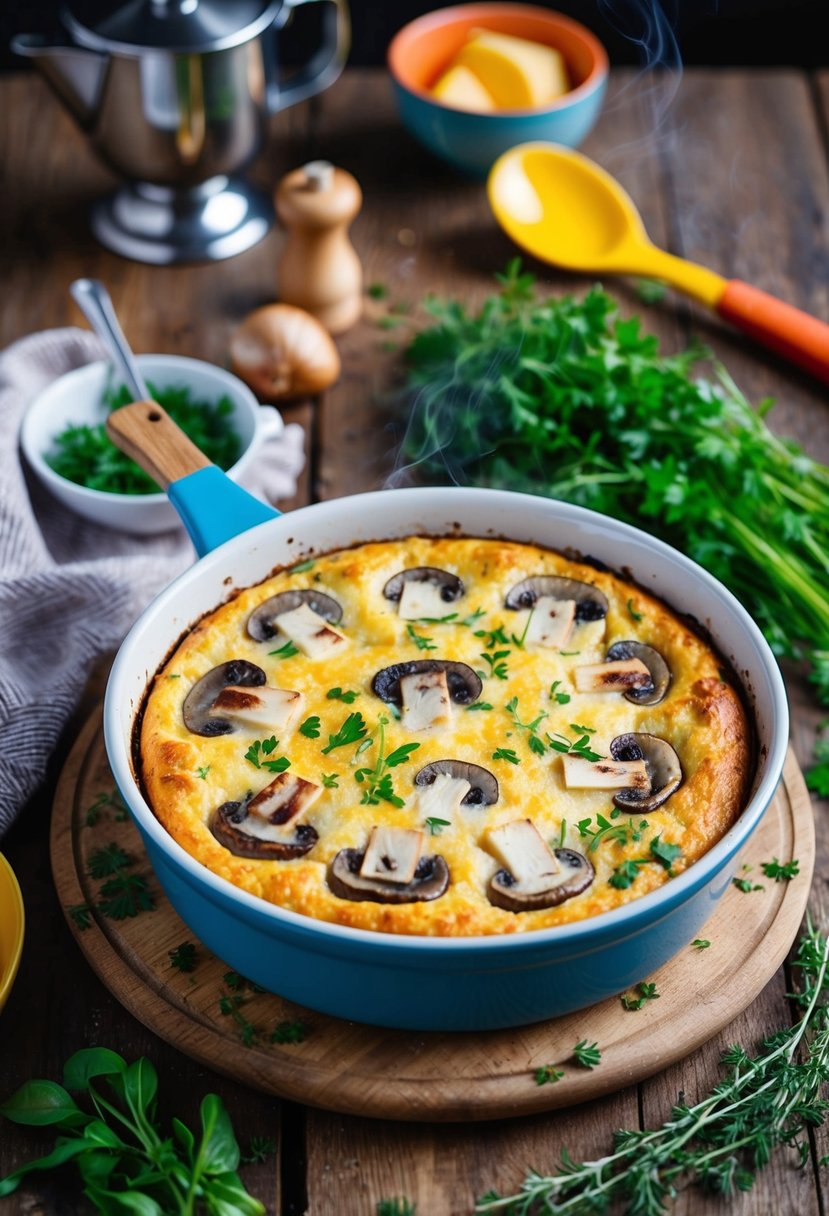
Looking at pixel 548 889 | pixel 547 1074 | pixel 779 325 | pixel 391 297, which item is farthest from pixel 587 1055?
pixel 391 297

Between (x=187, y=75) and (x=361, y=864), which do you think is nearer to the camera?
(x=361, y=864)

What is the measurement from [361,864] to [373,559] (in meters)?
0.91

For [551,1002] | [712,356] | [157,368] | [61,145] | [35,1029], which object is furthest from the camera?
[61,145]

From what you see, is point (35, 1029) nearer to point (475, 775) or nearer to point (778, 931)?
point (475, 775)

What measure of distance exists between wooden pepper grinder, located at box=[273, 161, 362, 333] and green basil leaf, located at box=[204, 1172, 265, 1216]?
3078 millimetres

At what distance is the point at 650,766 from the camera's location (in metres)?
2.89

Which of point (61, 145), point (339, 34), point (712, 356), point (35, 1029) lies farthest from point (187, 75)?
point (35, 1029)

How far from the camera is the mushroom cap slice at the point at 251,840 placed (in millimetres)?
2691

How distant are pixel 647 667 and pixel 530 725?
14.0 inches

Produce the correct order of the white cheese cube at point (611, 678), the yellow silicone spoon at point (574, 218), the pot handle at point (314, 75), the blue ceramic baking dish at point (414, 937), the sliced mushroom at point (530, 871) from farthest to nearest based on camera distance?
1. the pot handle at point (314, 75)
2. the yellow silicone spoon at point (574, 218)
3. the white cheese cube at point (611, 678)
4. the sliced mushroom at point (530, 871)
5. the blue ceramic baking dish at point (414, 937)

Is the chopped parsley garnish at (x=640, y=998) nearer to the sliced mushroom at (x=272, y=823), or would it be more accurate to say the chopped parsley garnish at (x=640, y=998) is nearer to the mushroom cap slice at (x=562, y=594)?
the sliced mushroom at (x=272, y=823)

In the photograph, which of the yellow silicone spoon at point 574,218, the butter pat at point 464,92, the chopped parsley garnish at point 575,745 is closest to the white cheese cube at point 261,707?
the chopped parsley garnish at point 575,745

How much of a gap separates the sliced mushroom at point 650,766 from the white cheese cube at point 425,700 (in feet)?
1.24

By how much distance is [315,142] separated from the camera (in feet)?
18.4
